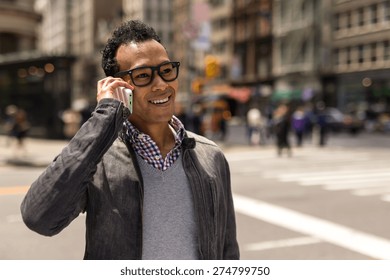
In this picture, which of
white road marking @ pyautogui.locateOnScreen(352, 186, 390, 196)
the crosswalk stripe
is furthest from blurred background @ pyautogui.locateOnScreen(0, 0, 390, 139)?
white road marking @ pyautogui.locateOnScreen(352, 186, 390, 196)

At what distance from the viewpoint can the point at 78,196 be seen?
1528mm

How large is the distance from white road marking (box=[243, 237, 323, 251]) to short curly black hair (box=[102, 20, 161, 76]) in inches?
191

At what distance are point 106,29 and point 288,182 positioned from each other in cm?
9143

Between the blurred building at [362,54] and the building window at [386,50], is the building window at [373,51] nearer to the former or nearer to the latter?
the blurred building at [362,54]

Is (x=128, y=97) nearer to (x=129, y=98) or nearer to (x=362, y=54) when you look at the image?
(x=129, y=98)

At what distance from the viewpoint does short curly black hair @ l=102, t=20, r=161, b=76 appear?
1.72 m

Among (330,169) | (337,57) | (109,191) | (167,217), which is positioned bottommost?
(330,169)

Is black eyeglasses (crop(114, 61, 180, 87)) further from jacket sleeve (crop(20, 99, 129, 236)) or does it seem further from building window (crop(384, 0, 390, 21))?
building window (crop(384, 0, 390, 21))

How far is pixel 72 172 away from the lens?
1.47 meters

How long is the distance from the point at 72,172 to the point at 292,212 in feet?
23.8

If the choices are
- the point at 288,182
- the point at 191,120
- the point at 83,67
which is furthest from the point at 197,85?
the point at 83,67

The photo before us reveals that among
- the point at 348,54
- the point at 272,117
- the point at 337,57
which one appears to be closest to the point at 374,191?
the point at 272,117
